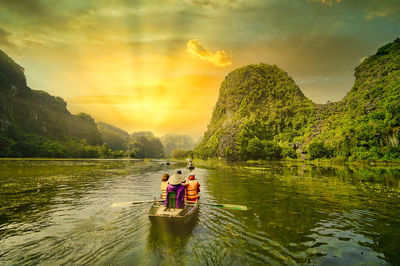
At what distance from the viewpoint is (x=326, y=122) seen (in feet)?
424

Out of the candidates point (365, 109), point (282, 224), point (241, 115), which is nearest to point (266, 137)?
point (241, 115)

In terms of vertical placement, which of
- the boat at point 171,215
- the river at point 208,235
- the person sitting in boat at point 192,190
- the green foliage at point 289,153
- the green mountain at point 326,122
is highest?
the green mountain at point 326,122

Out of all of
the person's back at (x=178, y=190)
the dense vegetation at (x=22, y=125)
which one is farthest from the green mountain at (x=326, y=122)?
the dense vegetation at (x=22, y=125)

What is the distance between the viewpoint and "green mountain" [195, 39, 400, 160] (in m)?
78.2

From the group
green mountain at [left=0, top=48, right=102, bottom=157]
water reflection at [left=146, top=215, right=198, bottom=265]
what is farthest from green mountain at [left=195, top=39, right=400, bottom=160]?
green mountain at [left=0, top=48, right=102, bottom=157]

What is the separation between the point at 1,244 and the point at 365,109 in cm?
14105

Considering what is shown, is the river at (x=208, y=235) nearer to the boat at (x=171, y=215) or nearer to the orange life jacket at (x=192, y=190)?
the boat at (x=171, y=215)

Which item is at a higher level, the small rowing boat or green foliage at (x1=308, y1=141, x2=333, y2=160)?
green foliage at (x1=308, y1=141, x2=333, y2=160)

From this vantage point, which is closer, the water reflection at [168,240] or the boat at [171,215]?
the water reflection at [168,240]

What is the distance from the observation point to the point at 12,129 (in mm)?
151125

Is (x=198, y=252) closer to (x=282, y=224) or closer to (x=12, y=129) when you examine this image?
(x=282, y=224)

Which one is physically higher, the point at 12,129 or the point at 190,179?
the point at 12,129

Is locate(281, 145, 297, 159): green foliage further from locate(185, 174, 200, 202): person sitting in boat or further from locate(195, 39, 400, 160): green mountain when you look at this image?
locate(185, 174, 200, 202): person sitting in boat

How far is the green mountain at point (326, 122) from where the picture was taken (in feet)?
257
